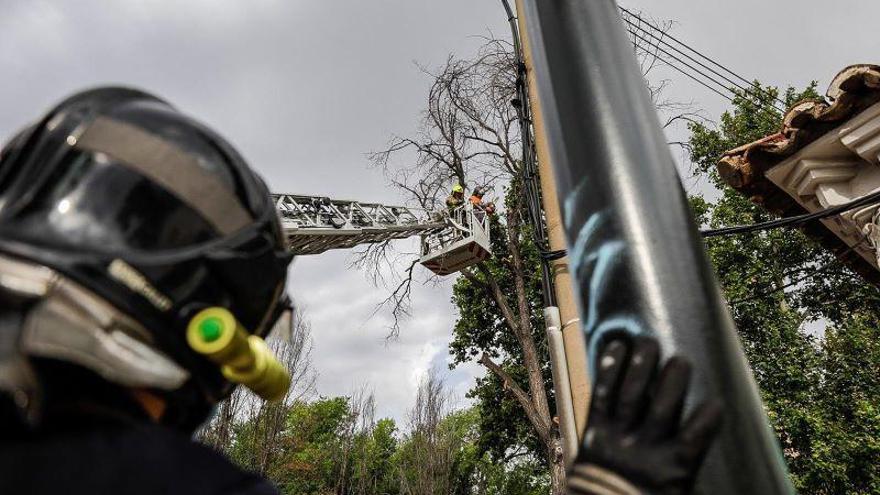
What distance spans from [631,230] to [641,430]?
0.36 metres

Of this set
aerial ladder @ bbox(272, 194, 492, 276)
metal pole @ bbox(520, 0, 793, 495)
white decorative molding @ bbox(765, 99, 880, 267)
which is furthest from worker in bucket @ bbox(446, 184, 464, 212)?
metal pole @ bbox(520, 0, 793, 495)

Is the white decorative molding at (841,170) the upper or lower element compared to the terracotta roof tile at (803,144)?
lower

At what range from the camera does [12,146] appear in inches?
42.2

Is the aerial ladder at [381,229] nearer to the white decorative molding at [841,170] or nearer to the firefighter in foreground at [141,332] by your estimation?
the white decorative molding at [841,170]

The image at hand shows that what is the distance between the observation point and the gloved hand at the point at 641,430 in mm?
788

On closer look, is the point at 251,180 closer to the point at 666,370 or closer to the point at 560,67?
the point at 560,67

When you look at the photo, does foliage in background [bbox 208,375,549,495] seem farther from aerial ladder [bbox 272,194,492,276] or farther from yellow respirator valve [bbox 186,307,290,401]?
yellow respirator valve [bbox 186,307,290,401]

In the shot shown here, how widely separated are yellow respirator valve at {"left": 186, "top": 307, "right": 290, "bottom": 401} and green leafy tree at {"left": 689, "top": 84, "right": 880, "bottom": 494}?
48.3ft

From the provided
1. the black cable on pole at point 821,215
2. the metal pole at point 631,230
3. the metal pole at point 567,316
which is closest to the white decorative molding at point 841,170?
the black cable on pole at point 821,215

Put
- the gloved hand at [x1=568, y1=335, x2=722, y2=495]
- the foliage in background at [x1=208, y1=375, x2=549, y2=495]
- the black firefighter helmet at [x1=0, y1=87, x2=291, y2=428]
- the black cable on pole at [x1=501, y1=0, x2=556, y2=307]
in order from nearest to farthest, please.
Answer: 1. the gloved hand at [x1=568, y1=335, x2=722, y2=495]
2. the black firefighter helmet at [x1=0, y1=87, x2=291, y2=428]
3. the black cable on pole at [x1=501, y1=0, x2=556, y2=307]
4. the foliage in background at [x1=208, y1=375, x2=549, y2=495]

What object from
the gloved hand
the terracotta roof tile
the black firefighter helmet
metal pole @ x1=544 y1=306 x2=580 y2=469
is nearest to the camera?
the gloved hand

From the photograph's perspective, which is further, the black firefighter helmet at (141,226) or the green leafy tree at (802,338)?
the green leafy tree at (802,338)

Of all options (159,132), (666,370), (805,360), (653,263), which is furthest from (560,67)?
(805,360)

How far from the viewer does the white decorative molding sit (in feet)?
15.2
